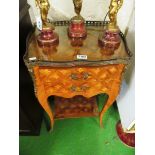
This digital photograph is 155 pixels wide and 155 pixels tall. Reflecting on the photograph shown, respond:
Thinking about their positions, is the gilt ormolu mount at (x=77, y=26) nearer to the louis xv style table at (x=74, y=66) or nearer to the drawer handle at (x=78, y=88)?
the louis xv style table at (x=74, y=66)

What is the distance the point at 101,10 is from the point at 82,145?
94cm

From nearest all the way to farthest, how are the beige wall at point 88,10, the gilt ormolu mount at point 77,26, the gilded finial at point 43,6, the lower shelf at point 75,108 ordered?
1. the gilded finial at point 43,6
2. the gilt ormolu mount at point 77,26
3. the beige wall at point 88,10
4. the lower shelf at point 75,108

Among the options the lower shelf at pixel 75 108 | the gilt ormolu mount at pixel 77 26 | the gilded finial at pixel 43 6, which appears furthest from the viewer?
the lower shelf at pixel 75 108

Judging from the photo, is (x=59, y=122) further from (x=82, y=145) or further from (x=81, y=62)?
(x=81, y=62)

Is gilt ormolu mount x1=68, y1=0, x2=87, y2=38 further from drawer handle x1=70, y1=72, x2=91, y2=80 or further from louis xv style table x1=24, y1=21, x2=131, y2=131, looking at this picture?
drawer handle x1=70, y1=72, x2=91, y2=80

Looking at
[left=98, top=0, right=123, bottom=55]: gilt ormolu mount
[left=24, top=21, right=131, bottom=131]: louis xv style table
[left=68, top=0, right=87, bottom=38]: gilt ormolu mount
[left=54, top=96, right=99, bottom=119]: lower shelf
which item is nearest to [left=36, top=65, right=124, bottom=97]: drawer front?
[left=24, top=21, right=131, bottom=131]: louis xv style table

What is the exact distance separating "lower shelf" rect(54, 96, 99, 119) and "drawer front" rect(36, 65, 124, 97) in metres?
0.37

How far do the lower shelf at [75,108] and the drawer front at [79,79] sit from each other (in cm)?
37

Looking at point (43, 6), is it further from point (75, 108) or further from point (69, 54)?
point (75, 108)

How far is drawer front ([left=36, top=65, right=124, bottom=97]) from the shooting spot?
1160 mm

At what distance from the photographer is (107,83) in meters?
1.26

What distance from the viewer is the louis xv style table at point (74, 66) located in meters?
1.12

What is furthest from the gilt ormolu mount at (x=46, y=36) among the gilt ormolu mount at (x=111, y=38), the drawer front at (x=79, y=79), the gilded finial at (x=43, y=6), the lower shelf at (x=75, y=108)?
the lower shelf at (x=75, y=108)
